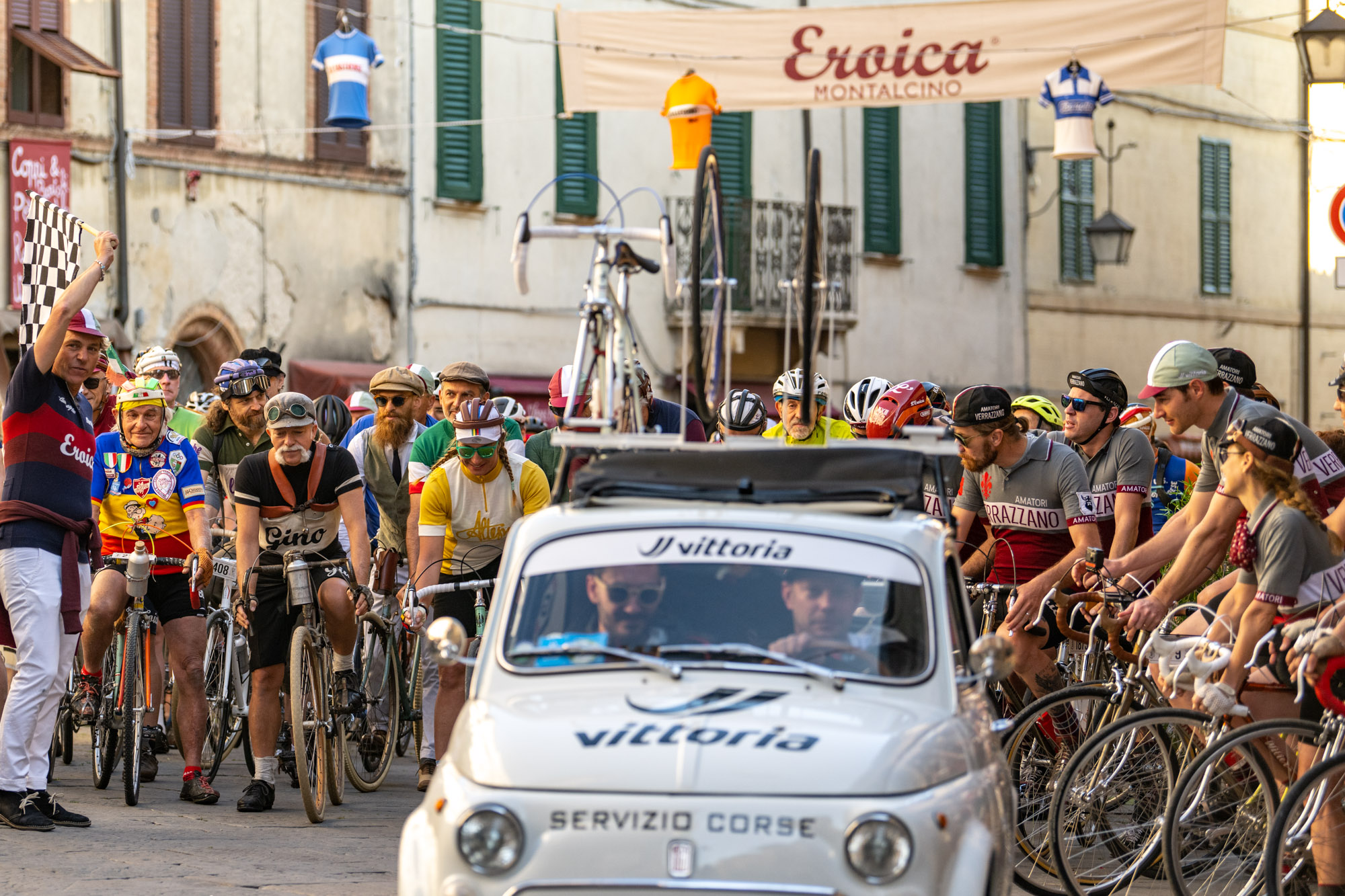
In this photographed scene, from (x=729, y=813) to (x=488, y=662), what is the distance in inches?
47.5

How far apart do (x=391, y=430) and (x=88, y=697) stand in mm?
2605

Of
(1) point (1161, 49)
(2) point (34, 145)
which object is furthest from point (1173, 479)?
(2) point (34, 145)

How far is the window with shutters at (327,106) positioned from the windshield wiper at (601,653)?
19.7 m

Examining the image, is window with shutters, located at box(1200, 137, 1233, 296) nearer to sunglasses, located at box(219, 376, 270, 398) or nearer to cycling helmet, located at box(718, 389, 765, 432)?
cycling helmet, located at box(718, 389, 765, 432)

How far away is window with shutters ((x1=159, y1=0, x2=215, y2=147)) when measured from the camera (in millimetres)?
24047

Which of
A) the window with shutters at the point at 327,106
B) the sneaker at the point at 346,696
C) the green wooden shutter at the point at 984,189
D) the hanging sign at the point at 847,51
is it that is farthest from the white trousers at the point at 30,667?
the green wooden shutter at the point at 984,189

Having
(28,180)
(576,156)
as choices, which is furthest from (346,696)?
(576,156)

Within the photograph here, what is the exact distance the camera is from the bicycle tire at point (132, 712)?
33.4 feet

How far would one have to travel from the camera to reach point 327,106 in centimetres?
2555

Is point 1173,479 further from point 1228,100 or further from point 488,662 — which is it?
point 1228,100

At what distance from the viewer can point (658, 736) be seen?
569 cm

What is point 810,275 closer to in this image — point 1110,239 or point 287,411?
point 287,411

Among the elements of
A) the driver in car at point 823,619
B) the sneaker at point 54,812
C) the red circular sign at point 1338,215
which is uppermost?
the red circular sign at point 1338,215

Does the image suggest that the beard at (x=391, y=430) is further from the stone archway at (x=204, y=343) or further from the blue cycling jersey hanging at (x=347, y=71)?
the stone archway at (x=204, y=343)
